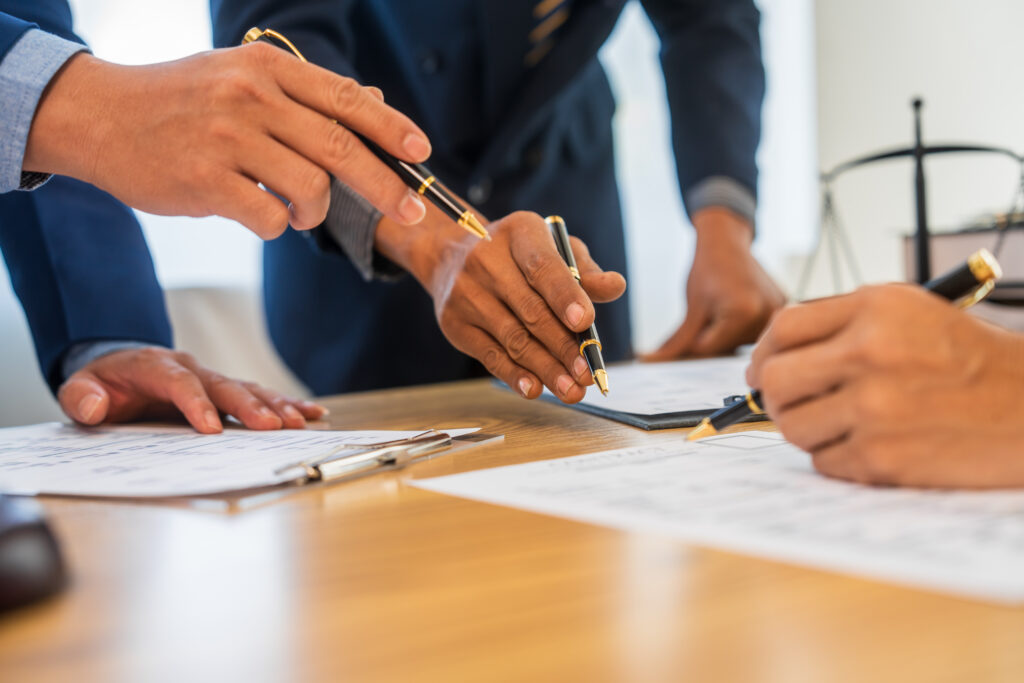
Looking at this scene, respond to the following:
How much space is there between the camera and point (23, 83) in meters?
0.54

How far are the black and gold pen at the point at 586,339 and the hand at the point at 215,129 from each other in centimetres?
17

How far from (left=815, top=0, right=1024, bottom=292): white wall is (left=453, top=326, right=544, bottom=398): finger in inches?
113

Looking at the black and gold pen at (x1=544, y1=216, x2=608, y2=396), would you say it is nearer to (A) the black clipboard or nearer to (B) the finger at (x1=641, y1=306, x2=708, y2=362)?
Result: (A) the black clipboard

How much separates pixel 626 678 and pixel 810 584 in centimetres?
9

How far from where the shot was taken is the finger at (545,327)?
663 millimetres

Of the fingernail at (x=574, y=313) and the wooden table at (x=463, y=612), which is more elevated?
the fingernail at (x=574, y=313)

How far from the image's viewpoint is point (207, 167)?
0.56 metres

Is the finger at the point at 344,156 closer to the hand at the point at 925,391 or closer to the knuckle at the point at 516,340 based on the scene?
the knuckle at the point at 516,340

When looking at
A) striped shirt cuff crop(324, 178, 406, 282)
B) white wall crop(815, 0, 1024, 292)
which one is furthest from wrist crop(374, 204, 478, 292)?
white wall crop(815, 0, 1024, 292)

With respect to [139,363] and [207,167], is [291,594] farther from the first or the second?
[139,363]

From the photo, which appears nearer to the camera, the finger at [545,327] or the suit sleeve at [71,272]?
the finger at [545,327]

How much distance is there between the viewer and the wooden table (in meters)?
0.22

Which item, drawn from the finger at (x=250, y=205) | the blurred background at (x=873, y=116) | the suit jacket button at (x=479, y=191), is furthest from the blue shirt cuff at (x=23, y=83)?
the blurred background at (x=873, y=116)

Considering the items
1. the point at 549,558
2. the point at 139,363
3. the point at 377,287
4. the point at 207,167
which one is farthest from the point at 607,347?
the point at 549,558
